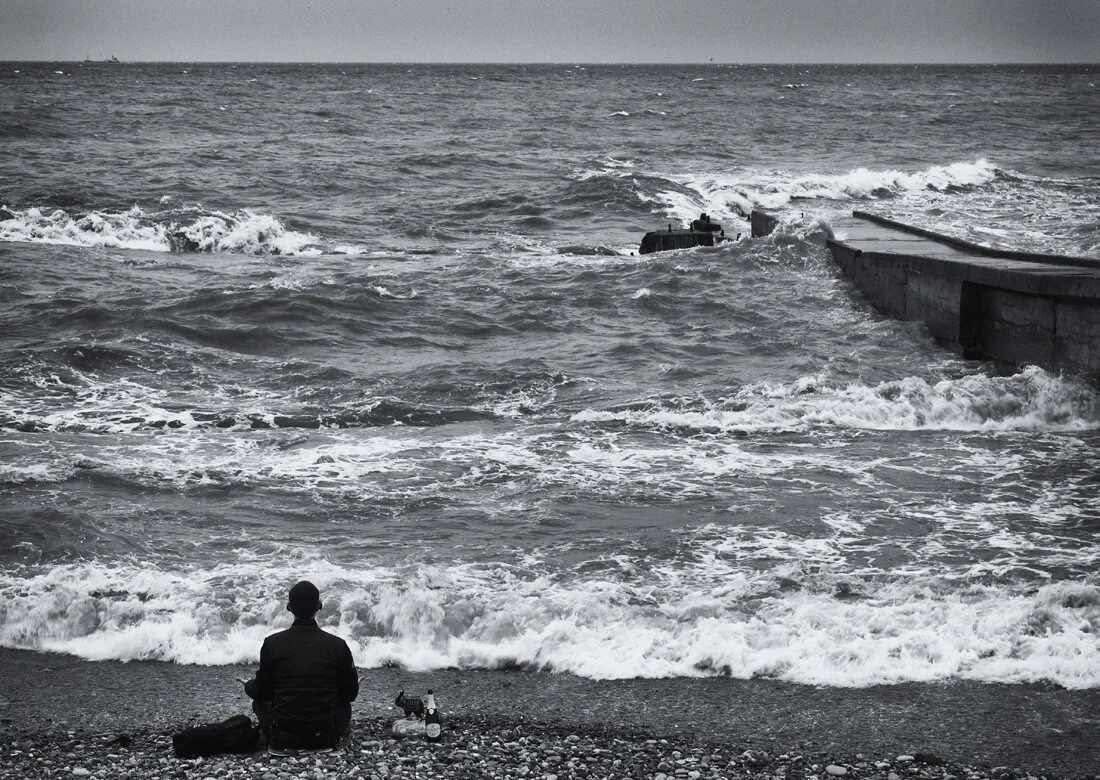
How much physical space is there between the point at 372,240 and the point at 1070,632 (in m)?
24.6

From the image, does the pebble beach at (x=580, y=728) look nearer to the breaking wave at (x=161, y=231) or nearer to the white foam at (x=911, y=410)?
the white foam at (x=911, y=410)

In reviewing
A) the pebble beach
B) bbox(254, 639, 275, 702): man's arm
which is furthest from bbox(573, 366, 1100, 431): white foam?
bbox(254, 639, 275, 702): man's arm

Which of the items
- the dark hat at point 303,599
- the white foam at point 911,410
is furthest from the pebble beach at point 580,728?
the white foam at point 911,410

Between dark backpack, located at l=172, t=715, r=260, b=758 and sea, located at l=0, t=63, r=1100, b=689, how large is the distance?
181cm

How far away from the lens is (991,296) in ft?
59.3

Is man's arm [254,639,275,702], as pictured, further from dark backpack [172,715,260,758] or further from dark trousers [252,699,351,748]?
dark backpack [172,715,260,758]

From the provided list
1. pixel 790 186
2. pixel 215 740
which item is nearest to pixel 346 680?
pixel 215 740

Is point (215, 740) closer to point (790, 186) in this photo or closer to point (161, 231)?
point (161, 231)

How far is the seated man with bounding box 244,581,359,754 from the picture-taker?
6996mm

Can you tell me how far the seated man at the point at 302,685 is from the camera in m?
7.00

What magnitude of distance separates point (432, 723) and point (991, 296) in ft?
44.6

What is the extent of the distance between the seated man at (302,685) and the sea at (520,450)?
173cm

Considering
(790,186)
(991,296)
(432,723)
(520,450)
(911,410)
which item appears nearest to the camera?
(432,723)

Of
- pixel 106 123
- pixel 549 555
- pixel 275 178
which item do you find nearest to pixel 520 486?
pixel 549 555
